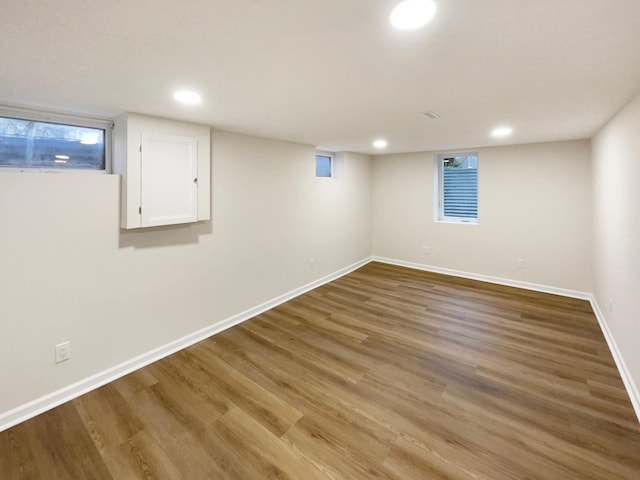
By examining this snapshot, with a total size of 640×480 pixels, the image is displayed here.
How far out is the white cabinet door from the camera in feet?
8.14

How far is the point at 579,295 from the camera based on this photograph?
4074 mm

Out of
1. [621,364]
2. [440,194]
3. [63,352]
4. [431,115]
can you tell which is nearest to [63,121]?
[63,352]

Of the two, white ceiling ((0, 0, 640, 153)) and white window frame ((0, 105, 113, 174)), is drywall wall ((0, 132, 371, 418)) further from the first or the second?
white ceiling ((0, 0, 640, 153))

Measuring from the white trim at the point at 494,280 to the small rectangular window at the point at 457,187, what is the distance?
90cm

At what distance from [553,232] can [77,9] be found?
17.2 ft

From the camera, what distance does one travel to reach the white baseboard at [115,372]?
78.7 inches

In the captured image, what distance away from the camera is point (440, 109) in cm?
237

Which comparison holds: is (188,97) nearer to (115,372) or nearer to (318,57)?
(318,57)

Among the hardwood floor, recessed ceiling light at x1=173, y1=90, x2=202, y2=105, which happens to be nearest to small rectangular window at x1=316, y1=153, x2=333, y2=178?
the hardwood floor

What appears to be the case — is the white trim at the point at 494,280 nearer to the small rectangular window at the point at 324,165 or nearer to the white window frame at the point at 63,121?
the small rectangular window at the point at 324,165

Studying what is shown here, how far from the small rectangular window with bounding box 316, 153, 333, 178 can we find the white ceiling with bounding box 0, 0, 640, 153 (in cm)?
241

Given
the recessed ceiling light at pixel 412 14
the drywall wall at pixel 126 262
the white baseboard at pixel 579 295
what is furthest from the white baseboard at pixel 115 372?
the recessed ceiling light at pixel 412 14

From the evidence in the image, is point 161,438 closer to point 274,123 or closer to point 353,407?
point 353,407

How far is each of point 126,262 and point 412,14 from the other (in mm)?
2632
